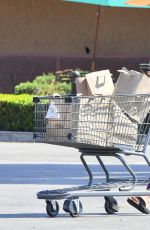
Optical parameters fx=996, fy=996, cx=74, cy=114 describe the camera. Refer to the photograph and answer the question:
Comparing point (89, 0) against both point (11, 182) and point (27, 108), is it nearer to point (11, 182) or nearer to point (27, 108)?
point (27, 108)

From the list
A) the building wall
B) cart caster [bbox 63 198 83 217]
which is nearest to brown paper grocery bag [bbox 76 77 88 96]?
cart caster [bbox 63 198 83 217]

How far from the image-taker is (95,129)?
8727 mm

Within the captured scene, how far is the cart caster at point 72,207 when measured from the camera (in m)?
8.94

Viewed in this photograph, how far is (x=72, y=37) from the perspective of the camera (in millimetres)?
24359

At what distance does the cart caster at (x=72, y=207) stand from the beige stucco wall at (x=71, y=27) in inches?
604

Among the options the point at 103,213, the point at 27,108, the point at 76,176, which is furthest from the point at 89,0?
the point at 103,213

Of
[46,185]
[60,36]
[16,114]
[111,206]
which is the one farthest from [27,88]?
[111,206]

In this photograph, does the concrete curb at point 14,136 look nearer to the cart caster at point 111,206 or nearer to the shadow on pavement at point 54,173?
the shadow on pavement at point 54,173

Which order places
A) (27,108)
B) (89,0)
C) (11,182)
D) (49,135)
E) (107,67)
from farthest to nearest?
(107,67) → (89,0) → (27,108) → (11,182) → (49,135)

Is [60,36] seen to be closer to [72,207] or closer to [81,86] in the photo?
[81,86]

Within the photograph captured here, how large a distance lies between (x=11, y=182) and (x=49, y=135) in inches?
132

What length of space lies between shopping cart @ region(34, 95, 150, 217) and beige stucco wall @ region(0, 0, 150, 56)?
15.3 metres

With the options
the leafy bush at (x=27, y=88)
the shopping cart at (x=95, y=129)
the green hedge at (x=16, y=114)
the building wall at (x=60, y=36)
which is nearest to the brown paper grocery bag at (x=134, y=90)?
the shopping cart at (x=95, y=129)

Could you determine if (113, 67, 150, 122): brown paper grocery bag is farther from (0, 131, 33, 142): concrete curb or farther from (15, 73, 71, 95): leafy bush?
(15, 73, 71, 95): leafy bush
